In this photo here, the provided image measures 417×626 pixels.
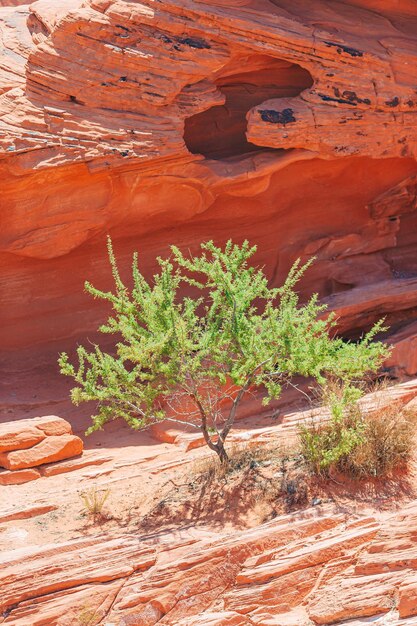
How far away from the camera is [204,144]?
35.6 feet

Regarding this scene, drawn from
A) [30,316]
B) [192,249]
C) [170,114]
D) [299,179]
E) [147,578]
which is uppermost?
[170,114]

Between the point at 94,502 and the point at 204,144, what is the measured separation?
16.8 ft

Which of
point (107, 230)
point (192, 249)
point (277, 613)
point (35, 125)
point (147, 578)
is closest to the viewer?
point (277, 613)

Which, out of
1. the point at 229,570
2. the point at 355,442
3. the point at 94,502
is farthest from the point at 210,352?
→ the point at 229,570

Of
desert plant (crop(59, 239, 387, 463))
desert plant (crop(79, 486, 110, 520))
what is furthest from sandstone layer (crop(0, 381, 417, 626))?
desert plant (crop(59, 239, 387, 463))

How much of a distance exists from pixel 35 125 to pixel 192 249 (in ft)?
9.29

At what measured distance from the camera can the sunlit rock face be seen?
9320 millimetres

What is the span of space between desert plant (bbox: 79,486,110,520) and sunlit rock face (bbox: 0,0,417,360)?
11.0ft

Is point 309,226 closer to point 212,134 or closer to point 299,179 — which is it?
point 299,179

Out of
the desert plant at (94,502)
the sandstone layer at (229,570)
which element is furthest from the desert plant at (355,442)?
the desert plant at (94,502)

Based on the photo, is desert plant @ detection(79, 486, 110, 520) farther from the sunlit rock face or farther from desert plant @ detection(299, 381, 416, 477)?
the sunlit rock face

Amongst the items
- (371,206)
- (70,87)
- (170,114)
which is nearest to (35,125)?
(70,87)

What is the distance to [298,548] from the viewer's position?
253 inches

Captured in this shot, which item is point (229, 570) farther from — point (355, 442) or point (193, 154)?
point (193, 154)
